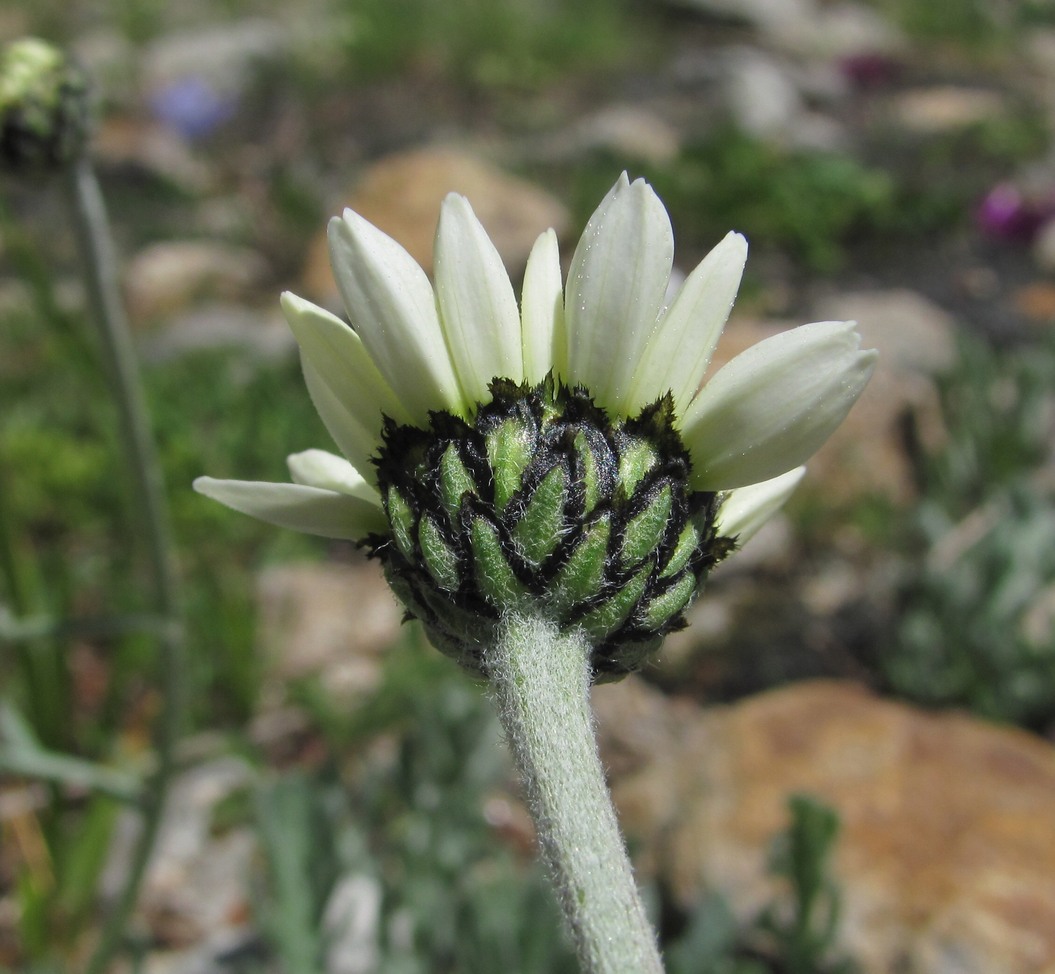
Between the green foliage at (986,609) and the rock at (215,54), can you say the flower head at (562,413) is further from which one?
the rock at (215,54)

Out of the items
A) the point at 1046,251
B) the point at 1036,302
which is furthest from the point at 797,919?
the point at 1046,251

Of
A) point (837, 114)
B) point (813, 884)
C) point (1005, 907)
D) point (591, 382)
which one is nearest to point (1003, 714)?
point (1005, 907)

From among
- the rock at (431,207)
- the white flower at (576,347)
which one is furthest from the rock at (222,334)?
the white flower at (576,347)

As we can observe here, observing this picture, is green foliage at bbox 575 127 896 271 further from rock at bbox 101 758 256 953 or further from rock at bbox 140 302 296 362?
rock at bbox 101 758 256 953

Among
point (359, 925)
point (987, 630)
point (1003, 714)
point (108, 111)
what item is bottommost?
point (359, 925)

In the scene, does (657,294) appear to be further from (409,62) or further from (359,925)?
(409,62)

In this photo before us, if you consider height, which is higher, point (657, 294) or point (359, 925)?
point (359, 925)
